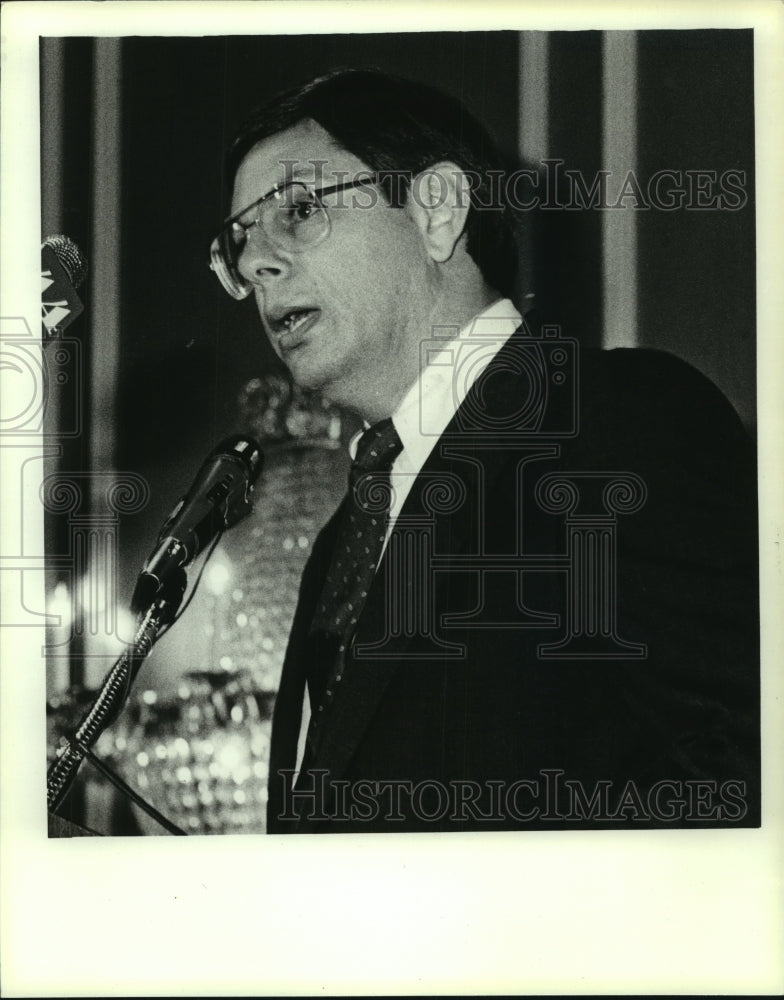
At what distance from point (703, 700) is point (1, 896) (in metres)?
1.40

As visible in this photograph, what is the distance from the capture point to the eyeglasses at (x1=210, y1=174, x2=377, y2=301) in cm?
163

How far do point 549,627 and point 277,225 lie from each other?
92 centimetres

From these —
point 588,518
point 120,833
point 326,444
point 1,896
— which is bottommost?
point 1,896

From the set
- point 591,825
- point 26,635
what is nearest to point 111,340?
point 26,635

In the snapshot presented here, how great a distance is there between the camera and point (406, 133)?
1.64m

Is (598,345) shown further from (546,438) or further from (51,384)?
(51,384)

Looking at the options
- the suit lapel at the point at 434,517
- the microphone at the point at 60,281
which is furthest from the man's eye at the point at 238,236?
the suit lapel at the point at 434,517

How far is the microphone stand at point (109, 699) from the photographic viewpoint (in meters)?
1.64

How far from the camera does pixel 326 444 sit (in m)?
1.65

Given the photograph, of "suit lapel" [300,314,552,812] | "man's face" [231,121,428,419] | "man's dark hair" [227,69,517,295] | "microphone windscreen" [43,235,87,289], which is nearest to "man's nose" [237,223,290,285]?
"man's face" [231,121,428,419]

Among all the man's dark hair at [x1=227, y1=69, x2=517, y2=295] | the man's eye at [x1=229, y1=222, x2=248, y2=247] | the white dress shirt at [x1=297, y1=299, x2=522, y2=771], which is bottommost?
the white dress shirt at [x1=297, y1=299, x2=522, y2=771]

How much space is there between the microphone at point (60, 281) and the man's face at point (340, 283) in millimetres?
319

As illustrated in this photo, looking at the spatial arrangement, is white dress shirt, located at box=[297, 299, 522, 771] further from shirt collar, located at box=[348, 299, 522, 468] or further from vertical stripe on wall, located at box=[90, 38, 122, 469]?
vertical stripe on wall, located at box=[90, 38, 122, 469]

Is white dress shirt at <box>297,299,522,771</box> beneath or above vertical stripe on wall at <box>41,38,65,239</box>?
beneath
